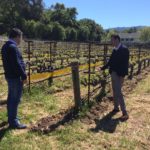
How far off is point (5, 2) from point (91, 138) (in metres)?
86.5

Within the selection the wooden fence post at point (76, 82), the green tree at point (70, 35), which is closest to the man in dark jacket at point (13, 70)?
the wooden fence post at point (76, 82)

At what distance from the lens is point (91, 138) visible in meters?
6.91

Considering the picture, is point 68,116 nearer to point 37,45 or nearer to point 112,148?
point 112,148

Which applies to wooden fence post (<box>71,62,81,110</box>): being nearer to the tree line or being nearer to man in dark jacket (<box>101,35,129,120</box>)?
man in dark jacket (<box>101,35,129,120</box>)

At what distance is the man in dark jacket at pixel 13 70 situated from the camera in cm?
675

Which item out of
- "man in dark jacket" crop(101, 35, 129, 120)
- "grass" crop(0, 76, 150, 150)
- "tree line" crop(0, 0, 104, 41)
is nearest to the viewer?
"grass" crop(0, 76, 150, 150)

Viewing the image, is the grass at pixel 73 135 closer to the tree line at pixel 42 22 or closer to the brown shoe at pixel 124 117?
the brown shoe at pixel 124 117

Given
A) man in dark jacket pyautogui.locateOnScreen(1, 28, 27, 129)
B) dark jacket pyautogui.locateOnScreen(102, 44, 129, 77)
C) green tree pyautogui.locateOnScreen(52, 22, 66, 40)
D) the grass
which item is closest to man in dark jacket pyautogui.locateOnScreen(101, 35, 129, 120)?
dark jacket pyautogui.locateOnScreen(102, 44, 129, 77)

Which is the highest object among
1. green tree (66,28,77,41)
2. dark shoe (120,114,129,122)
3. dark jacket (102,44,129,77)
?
dark jacket (102,44,129,77)

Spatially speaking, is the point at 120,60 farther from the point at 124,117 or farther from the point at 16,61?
the point at 16,61

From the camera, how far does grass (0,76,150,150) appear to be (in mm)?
6465

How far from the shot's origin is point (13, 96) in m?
7.06

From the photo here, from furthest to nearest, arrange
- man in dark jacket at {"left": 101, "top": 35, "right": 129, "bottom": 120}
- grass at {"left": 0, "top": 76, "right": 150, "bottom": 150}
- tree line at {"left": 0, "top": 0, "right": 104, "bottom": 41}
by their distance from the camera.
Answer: tree line at {"left": 0, "top": 0, "right": 104, "bottom": 41}
man in dark jacket at {"left": 101, "top": 35, "right": 129, "bottom": 120}
grass at {"left": 0, "top": 76, "right": 150, "bottom": 150}

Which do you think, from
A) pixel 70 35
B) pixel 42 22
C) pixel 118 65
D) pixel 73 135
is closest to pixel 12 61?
pixel 73 135
